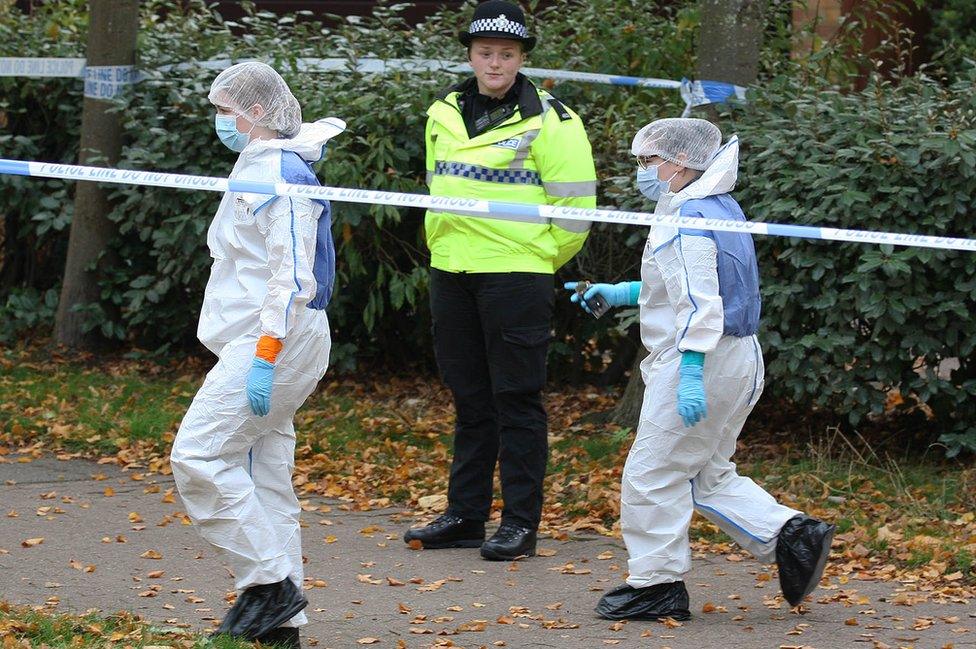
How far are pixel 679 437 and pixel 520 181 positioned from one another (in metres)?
1.42

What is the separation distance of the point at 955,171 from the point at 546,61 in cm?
309

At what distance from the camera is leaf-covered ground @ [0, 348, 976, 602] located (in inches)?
242

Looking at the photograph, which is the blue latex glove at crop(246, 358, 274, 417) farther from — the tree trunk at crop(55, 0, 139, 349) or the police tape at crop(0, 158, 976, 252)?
the tree trunk at crop(55, 0, 139, 349)

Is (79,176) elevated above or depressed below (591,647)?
above

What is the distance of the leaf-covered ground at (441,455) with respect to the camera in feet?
20.2

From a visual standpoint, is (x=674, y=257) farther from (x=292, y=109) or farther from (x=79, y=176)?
(x=79, y=176)

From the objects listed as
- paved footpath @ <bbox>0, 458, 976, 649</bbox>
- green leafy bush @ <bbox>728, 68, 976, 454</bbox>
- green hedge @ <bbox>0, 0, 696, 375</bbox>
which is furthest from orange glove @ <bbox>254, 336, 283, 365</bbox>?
green hedge @ <bbox>0, 0, 696, 375</bbox>

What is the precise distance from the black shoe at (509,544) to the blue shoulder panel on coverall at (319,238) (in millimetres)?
1637

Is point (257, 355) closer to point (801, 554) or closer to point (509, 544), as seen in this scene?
point (509, 544)

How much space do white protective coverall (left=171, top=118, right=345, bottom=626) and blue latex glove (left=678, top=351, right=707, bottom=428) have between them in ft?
3.96

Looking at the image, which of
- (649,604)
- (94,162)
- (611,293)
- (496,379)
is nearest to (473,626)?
(649,604)

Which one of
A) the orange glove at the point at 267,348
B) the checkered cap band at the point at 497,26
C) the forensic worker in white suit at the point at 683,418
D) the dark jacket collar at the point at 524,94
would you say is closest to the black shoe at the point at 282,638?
the orange glove at the point at 267,348

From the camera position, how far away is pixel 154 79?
9.59 metres

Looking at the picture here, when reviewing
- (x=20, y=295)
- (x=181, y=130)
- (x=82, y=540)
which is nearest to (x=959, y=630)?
(x=82, y=540)
